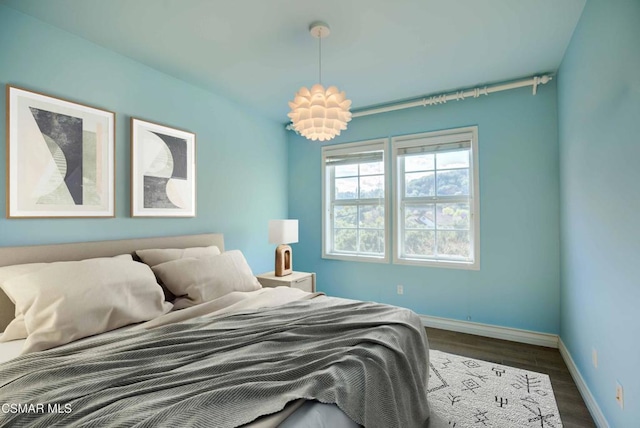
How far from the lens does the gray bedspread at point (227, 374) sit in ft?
3.14

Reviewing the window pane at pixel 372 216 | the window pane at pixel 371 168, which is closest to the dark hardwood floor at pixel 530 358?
the window pane at pixel 372 216

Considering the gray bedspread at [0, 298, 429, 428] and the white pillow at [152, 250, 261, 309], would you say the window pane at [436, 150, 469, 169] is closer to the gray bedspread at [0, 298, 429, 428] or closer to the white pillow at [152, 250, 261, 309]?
the gray bedspread at [0, 298, 429, 428]

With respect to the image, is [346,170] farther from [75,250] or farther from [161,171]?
[75,250]

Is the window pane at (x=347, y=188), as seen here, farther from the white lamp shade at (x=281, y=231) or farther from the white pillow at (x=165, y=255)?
the white pillow at (x=165, y=255)

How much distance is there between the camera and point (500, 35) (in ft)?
7.50

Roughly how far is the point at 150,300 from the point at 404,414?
158 cm

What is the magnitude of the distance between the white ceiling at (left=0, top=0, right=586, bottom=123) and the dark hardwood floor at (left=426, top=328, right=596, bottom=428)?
8.52ft

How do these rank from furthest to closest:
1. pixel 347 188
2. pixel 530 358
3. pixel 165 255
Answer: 1. pixel 347 188
2. pixel 530 358
3. pixel 165 255

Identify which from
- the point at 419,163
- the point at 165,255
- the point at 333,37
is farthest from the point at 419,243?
the point at 165,255

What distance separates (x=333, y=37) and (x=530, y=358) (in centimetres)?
316

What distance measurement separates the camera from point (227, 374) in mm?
1171

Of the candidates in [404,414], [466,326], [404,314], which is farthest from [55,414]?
[466,326]

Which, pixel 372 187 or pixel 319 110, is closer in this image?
pixel 319 110

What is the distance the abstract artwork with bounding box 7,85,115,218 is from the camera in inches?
77.2
